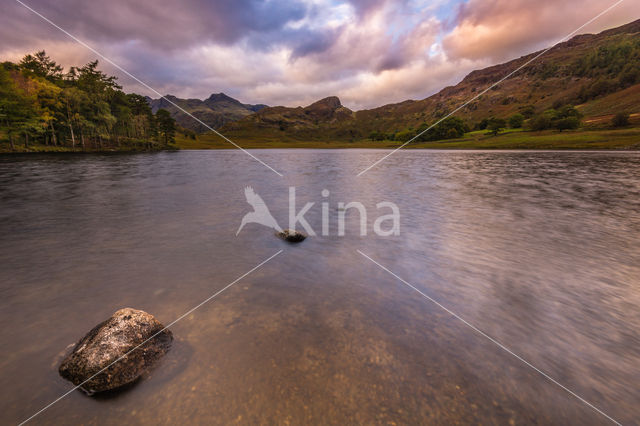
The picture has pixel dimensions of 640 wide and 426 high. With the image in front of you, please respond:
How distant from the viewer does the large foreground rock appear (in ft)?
14.4

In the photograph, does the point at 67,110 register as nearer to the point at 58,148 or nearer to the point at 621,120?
the point at 58,148

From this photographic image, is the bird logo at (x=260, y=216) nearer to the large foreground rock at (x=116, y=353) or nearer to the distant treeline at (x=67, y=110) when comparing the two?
the large foreground rock at (x=116, y=353)

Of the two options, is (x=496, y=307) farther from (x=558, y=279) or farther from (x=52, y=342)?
(x=52, y=342)

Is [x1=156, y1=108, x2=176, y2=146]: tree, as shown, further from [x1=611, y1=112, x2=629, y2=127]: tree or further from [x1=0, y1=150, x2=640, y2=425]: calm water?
[x1=611, y1=112, x2=629, y2=127]: tree

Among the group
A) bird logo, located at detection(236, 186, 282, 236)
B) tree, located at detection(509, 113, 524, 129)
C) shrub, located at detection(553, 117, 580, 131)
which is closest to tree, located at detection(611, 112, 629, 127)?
shrub, located at detection(553, 117, 580, 131)

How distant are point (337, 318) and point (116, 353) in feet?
15.1

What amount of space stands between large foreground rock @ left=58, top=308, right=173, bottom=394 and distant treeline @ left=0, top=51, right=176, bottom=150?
262 feet

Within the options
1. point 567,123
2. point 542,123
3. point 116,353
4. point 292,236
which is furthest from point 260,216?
point 542,123

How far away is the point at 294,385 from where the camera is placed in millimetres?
4527

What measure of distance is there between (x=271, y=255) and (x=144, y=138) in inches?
4937

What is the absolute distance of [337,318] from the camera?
651 cm

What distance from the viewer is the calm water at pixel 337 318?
422cm

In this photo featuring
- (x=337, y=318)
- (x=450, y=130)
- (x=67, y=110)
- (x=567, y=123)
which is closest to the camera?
(x=337, y=318)

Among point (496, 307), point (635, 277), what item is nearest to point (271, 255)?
point (496, 307)
